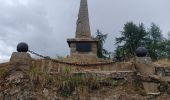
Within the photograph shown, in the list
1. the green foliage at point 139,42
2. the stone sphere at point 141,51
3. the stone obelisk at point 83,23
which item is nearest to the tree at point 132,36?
the green foliage at point 139,42

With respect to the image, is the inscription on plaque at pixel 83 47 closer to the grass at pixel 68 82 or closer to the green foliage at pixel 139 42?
the green foliage at pixel 139 42

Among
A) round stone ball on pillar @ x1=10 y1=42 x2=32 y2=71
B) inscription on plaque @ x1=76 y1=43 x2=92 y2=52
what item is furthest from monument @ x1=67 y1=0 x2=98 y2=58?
round stone ball on pillar @ x1=10 y1=42 x2=32 y2=71

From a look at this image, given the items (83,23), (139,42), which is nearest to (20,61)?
(83,23)

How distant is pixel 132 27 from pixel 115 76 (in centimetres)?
1535

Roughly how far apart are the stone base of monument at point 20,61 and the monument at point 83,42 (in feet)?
29.6

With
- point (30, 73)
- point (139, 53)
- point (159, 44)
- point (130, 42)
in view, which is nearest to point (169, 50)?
point (159, 44)

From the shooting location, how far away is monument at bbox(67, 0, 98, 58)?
19281 millimetres

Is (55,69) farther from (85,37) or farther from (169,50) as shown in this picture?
(169,50)

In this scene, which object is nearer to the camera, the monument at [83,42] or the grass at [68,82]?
the grass at [68,82]

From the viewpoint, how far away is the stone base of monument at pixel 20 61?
9.60 meters

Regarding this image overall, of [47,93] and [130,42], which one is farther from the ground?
[130,42]

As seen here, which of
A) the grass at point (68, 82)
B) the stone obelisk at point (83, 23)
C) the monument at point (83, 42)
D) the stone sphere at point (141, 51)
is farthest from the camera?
the stone obelisk at point (83, 23)

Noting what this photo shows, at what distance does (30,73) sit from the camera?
9.41m

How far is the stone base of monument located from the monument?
9031 millimetres
